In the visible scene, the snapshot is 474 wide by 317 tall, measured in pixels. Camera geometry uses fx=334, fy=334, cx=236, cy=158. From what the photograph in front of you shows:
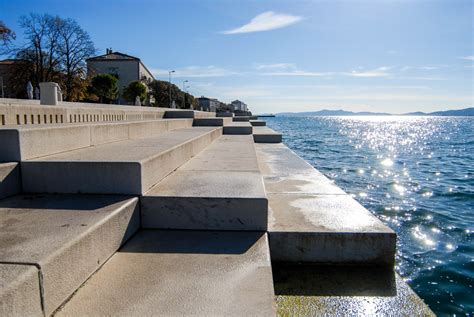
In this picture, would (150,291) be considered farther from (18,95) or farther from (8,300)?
(18,95)

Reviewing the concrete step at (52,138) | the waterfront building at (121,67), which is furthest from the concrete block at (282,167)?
the waterfront building at (121,67)

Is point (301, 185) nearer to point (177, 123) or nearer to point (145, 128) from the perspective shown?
point (145, 128)

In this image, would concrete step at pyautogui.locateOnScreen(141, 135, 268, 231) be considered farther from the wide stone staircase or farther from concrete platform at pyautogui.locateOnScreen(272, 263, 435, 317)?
concrete platform at pyautogui.locateOnScreen(272, 263, 435, 317)

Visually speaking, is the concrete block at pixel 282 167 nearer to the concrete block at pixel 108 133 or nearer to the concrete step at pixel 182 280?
the concrete block at pixel 108 133

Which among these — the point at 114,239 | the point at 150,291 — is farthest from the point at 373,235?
the point at 114,239

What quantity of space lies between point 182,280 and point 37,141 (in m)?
2.24

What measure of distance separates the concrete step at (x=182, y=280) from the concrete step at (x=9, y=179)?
4.15ft

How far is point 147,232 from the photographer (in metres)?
3.23

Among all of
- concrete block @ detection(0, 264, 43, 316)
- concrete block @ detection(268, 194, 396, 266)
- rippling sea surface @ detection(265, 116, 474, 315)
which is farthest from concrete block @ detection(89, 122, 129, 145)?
rippling sea surface @ detection(265, 116, 474, 315)

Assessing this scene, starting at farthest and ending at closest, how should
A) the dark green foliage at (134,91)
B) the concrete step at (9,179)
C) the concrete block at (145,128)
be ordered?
1. the dark green foliage at (134,91)
2. the concrete block at (145,128)
3. the concrete step at (9,179)

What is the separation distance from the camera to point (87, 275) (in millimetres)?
2332

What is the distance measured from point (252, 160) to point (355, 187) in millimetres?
5882

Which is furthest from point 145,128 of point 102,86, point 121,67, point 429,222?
point 121,67

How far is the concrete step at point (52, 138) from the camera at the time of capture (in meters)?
3.17
